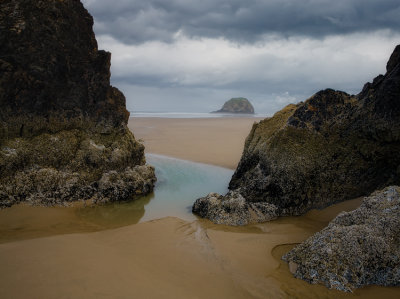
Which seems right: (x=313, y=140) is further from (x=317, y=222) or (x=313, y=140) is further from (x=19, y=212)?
(x=19, y=212)

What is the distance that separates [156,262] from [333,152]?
5430 mm

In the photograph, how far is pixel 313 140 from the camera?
759 cm

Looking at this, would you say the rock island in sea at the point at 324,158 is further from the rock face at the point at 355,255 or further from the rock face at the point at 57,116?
the rock face at the point at 57,116

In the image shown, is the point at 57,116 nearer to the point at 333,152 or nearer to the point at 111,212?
the point at 111,212

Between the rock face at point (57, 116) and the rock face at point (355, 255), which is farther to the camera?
the rock face at point (57, 116)

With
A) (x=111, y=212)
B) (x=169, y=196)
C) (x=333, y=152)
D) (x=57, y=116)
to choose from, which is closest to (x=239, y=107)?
(x=169, y=196)

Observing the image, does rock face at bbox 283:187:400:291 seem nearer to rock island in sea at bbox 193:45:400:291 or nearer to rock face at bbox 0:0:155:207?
rock island in sea at bbox 193:45:400:291

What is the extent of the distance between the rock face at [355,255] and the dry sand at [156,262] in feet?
0.53

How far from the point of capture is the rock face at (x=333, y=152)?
6746mm

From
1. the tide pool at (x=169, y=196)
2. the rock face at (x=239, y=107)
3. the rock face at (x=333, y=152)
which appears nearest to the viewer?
the rock face at (x=333, y=152)

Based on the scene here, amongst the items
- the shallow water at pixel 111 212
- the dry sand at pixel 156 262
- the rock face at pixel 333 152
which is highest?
the rock face at pixel 333 152

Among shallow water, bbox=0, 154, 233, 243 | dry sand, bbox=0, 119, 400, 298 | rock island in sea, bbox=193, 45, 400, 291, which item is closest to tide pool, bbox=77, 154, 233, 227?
shallow water, bbox=0, 154, 233, 243

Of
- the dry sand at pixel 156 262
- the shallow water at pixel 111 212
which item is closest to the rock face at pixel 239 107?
→ the shallow water at pixel 111 212

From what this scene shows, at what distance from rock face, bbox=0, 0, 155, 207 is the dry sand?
→ 4.44ft
